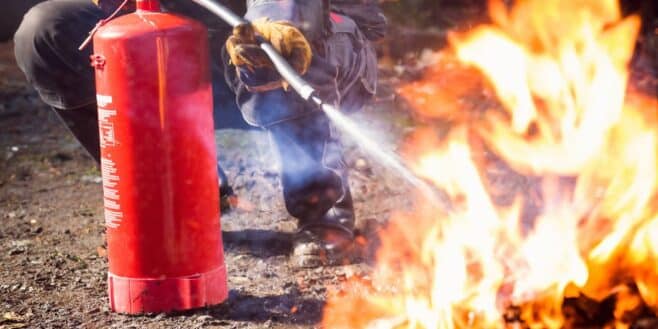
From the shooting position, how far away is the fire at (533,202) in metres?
2.50

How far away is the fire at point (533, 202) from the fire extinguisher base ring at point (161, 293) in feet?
1.40

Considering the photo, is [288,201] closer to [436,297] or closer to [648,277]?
[436,297]

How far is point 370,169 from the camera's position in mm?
5105

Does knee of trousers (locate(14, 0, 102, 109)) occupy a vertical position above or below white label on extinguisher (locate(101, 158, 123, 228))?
above

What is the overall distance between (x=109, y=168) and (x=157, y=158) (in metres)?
0.18

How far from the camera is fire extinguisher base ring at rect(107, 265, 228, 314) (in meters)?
2.93

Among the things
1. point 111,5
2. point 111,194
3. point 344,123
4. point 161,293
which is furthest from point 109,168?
point 111,5

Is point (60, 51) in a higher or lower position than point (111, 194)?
higher

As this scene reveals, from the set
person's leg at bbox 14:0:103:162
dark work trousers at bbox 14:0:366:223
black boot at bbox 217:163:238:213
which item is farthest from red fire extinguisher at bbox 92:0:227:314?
black boot at bbox 217:163:238:213

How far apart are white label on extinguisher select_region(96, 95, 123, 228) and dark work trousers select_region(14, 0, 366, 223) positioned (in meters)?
0.78

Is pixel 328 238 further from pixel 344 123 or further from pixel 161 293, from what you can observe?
pixel 344 123

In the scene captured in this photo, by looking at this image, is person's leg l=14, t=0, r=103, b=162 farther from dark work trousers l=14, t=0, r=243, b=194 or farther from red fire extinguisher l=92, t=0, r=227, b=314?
red fire extinguisher l=92, t=0, r=227, b=314

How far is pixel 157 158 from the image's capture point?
284 cm

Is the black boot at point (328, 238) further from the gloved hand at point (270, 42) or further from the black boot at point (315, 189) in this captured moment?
the gloved hand at point (270, 42)
